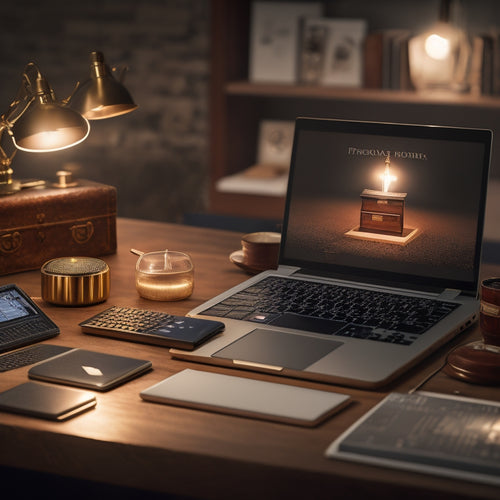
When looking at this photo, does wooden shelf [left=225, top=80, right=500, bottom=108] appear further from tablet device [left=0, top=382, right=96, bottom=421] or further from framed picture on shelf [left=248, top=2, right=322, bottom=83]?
tablet device [left=0, top=382, right=96, bottom=421]

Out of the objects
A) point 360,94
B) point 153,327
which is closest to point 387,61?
point 360,94

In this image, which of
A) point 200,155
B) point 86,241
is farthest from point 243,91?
point 86,241

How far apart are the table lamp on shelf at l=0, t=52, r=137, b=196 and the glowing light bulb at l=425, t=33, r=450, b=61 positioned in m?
1.60

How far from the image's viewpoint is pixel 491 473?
3.29 ft

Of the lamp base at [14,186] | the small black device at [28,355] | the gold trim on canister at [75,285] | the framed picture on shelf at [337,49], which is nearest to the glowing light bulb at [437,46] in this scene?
the framed picture on shelf at [337,49]

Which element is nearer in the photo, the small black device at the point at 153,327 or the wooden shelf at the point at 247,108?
the small black device at the point at 153,327

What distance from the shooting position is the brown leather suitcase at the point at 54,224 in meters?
1.85

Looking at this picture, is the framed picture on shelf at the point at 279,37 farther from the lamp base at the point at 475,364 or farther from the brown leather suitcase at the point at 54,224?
the lamp base at the point at 475,364

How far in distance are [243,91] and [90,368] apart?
2.37 m

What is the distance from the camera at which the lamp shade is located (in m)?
1.87

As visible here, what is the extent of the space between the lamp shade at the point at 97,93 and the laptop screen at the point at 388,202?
0.40 meters

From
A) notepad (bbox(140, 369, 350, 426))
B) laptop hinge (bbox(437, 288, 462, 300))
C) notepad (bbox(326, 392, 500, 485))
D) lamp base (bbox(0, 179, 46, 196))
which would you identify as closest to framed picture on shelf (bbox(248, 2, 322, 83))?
lamp base (bbox(0, 179, 46, 196))

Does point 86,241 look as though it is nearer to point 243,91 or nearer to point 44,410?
point 44,410

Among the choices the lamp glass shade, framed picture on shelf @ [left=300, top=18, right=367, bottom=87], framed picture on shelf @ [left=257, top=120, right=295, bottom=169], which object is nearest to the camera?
the lamp glass shade
